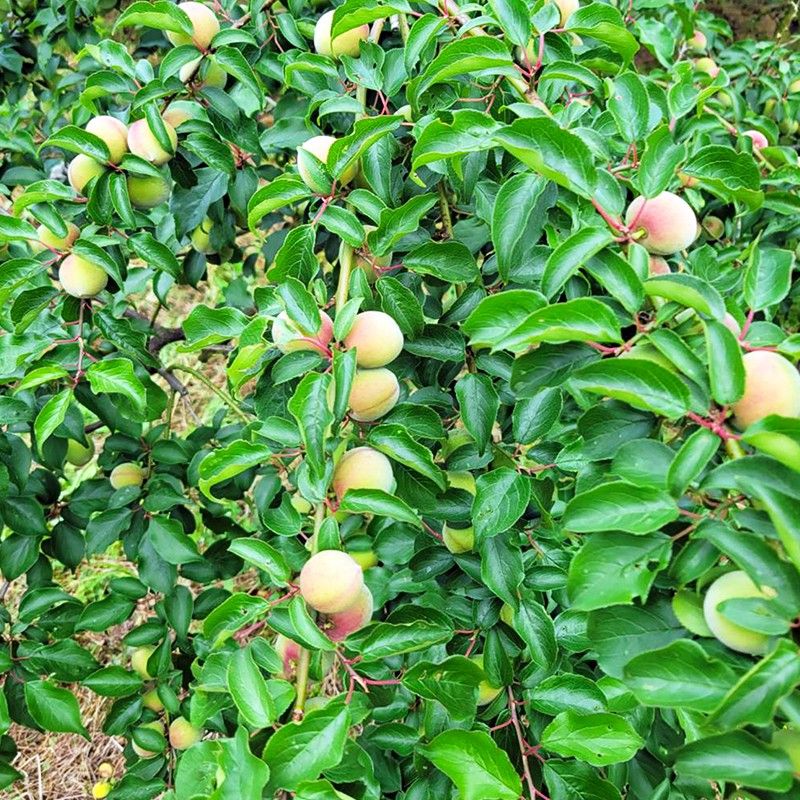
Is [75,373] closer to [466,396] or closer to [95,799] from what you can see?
[466,396]

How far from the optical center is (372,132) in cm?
77

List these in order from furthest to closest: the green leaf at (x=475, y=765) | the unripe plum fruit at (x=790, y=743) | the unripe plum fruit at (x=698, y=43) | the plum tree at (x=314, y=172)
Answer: the unripe plum fruit at (x=698, y=43), the plum tree at (x=314, y=172), the green leaf at (x=475, y=765), the unripe plum fruit at (x=790, y=743)

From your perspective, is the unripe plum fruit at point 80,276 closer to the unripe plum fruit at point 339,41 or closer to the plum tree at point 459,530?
the unripe plum fruit at point 339,41

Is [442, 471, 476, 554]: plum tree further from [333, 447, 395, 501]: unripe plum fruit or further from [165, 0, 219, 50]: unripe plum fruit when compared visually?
[165, 0, 219, 50]: unripe plum fruit

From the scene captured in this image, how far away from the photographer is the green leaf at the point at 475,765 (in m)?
0.63

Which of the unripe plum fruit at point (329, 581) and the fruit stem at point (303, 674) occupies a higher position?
the unripe plum fruit at point (329, 581)

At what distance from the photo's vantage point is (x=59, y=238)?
3.17 ft

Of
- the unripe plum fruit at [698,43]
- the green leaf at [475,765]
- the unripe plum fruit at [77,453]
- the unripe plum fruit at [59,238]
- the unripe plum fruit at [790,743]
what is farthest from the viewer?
the unripe plum fruit at [698,43]

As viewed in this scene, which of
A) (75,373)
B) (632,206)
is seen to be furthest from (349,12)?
(75,373)

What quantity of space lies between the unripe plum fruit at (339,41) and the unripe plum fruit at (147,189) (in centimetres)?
28

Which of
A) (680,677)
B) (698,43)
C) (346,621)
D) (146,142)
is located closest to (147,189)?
(146,142)

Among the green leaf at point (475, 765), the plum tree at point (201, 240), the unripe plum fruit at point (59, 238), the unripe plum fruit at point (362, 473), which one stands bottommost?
the green leaf at point (475, 765)

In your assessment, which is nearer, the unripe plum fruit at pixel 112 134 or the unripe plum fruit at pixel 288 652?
the unripe plum fruit at pixel 288 652

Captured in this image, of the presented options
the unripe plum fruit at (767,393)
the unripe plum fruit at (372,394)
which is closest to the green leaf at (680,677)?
the unripe plum fruit at (767,393)
